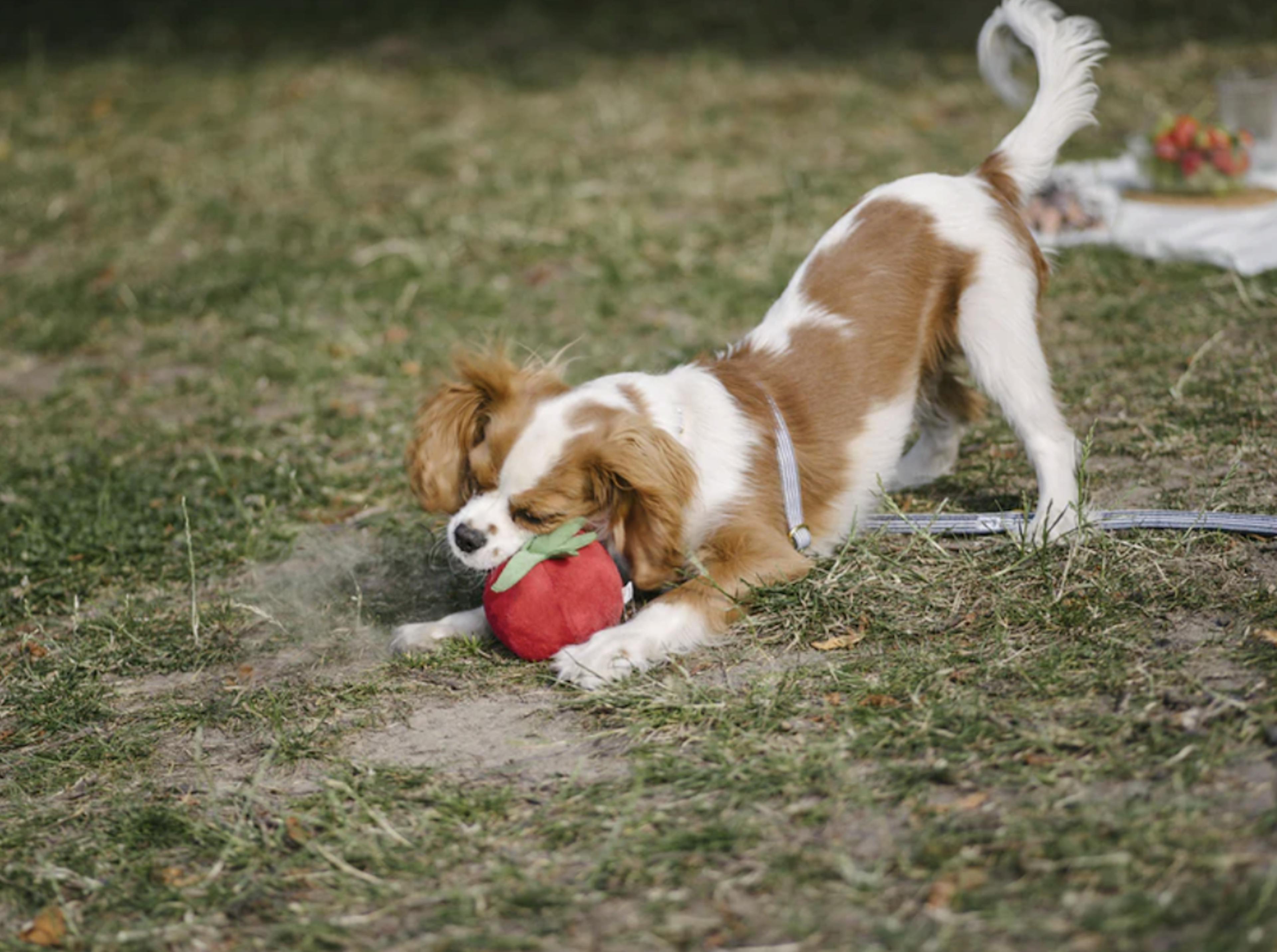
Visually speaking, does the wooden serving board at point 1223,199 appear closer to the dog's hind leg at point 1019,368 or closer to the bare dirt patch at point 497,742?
the dog's hind leg at point 1019,368

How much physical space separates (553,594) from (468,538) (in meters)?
0.27

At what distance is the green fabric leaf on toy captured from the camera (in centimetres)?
350

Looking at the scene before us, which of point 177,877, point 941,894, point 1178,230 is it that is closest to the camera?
point 941,894

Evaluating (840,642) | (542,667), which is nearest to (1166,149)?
(840,642)

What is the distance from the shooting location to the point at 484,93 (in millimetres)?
11016

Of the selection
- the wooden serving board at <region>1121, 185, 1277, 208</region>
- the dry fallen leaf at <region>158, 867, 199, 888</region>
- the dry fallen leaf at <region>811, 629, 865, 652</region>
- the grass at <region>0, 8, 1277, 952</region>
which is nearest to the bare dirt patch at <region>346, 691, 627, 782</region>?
the grass at <region>0, 8, 1277, 952</region>

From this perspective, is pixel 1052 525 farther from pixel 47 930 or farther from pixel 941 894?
pixel 47 930

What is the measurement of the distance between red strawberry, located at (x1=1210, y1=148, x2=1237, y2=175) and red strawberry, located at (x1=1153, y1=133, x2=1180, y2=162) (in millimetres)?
172

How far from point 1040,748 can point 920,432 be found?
206cm

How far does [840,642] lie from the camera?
3535mm

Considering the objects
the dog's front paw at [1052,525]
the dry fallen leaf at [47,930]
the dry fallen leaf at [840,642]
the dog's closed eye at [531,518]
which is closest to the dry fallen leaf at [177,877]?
the dry fallen leaf at [47,930]

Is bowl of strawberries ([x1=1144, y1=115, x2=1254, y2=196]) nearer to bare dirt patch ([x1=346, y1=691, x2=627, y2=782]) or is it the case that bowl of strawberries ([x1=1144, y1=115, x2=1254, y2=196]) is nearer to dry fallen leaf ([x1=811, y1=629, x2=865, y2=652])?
dry fallen leaf ([x1=811, y1=629, x2=865, y2=652])

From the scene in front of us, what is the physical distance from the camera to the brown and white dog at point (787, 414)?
11.7 feet

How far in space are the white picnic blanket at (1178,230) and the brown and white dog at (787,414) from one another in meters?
2.27
